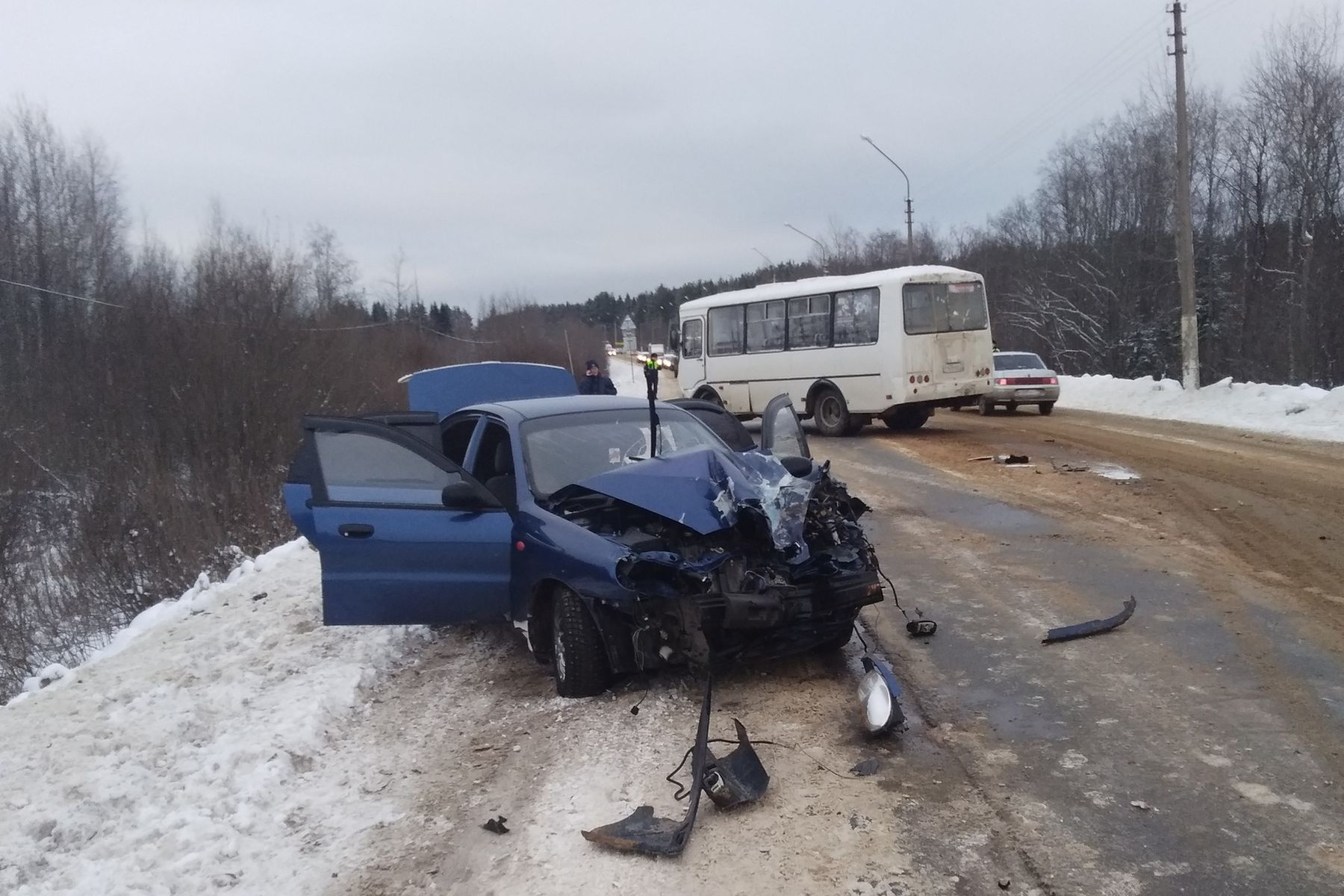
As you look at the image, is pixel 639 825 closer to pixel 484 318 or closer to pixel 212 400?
pixel 212 400

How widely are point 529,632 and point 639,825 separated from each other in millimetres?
2243

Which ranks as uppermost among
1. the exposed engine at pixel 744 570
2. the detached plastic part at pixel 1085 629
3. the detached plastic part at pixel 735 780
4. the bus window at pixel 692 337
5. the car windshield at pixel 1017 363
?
the bus window at pixel 692 337

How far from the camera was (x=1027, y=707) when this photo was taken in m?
5.05

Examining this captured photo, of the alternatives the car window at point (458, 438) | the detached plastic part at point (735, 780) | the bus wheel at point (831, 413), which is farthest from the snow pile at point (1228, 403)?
the detached plastic part at point (735, 780)

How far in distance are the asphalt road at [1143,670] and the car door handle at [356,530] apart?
3.34 meters

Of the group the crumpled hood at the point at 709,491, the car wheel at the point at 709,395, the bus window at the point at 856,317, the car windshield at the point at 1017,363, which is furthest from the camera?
the car windshield at the point at 1017,363

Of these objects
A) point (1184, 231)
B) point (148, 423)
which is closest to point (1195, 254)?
point (1184, 231)

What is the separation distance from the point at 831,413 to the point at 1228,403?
9555 mm

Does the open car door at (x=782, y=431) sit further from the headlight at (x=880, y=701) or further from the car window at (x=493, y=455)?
the headlight at (x=880, y=701)

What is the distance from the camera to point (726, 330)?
896 inches

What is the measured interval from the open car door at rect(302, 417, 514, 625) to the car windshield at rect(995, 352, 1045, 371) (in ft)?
70.0

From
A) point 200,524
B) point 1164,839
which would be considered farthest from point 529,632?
point 200,524

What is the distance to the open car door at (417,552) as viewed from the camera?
6043 mm

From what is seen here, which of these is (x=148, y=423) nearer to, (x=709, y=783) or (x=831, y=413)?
(x=831, y=413)
